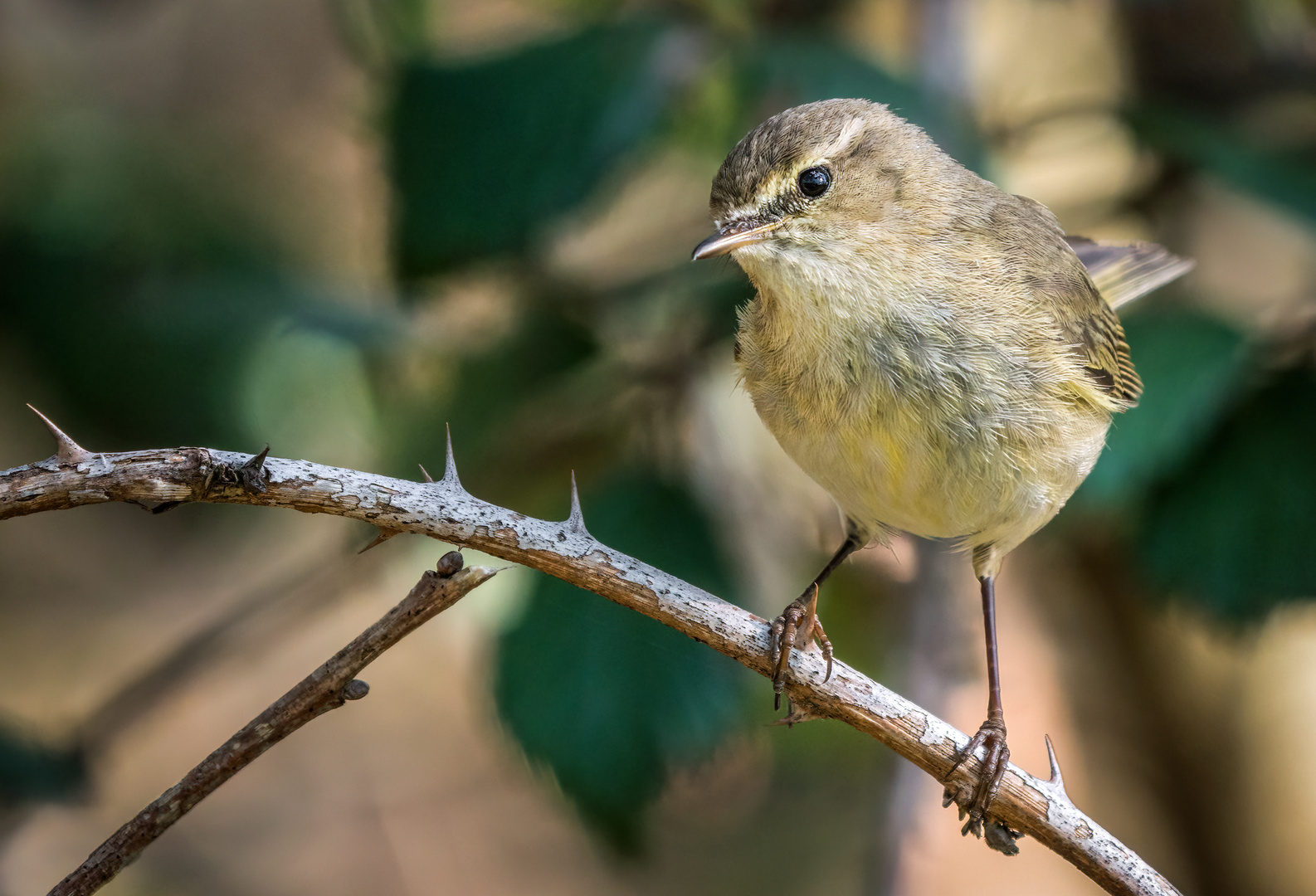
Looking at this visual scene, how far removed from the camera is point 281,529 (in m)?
4.70

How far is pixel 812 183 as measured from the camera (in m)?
2.56

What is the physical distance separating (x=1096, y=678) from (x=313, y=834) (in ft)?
11.8

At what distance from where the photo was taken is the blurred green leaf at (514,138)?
3127mm

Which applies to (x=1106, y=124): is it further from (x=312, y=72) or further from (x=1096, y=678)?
(x=312, y=72)

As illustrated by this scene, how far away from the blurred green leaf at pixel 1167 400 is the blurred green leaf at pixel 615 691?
3.62 feet

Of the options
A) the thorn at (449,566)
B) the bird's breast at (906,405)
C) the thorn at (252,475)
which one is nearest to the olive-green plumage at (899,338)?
the bird's breast at (906,405)

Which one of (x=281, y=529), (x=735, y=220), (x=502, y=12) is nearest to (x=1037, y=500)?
(x=735, y=220)

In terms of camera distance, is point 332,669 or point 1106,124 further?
point 1106,124

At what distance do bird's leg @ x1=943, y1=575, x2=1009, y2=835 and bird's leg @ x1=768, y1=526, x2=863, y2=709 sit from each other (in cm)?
33

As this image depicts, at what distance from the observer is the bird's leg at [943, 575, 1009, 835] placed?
84.9 inches

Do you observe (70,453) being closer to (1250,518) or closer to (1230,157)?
(1250,518)

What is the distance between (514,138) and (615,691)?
1505mm

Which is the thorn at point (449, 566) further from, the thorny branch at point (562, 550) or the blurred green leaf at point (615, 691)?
the blurred green leaf at point (615, 691)

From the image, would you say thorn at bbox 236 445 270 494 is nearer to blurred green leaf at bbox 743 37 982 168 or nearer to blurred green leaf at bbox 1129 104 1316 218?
blurred green leaf at bbox 743 37 982 168
